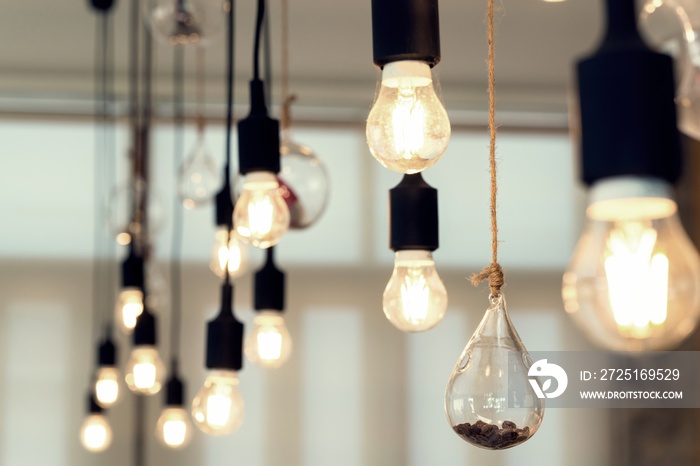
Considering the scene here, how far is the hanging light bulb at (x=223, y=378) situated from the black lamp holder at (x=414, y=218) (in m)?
0.55

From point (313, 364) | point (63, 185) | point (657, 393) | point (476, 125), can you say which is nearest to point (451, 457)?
point (313, 364)

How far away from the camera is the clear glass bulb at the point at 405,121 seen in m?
0.91

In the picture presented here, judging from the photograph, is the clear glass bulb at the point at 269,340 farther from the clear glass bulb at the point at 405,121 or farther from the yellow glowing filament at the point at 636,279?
the yellow glowing filament at the point at 636,279

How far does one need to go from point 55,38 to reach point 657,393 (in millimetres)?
3222

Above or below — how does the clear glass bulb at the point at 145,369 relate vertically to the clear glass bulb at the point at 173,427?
above

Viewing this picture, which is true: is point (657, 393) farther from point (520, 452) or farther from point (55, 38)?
point (55, 38)

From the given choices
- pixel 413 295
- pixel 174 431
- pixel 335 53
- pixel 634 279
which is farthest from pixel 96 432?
pixel 634 279

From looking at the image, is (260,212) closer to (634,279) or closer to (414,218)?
(414,218)

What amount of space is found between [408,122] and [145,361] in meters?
1.83

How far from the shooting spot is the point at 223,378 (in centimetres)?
187

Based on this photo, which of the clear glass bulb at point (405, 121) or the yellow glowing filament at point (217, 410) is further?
the yellow glowing filament at point (217, 410)

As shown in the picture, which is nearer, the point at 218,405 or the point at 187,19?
the point at 218,405

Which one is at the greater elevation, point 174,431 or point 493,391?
point 493,391

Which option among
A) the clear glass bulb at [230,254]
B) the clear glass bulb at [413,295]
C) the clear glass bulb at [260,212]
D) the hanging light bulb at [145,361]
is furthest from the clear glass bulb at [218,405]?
the hanging light bulb at [145,361]
